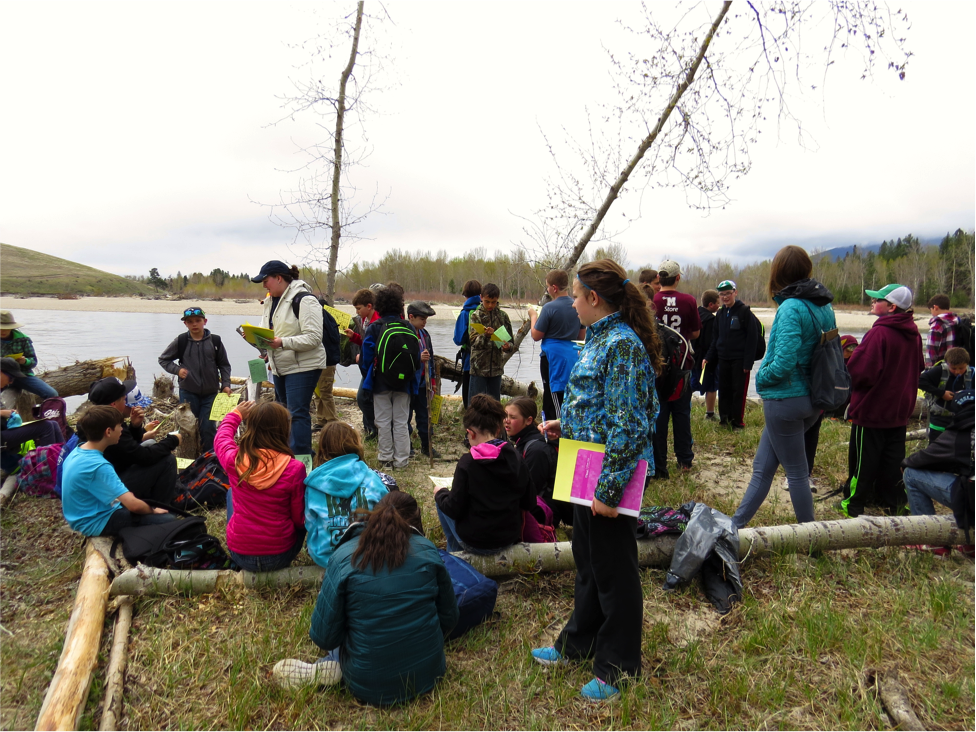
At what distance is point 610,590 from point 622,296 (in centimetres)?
121

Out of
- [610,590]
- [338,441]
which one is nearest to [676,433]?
[610,590]

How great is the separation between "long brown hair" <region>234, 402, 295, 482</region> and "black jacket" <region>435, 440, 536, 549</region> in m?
1.03

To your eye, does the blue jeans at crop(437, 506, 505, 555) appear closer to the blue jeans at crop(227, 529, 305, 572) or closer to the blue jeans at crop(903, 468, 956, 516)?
the blue jeans at crop(227, 529, 305, 572)

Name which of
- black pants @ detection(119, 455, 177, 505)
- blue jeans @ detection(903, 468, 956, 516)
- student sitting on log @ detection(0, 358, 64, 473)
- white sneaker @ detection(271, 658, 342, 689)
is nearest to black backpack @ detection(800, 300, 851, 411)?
blue jeans @ detection(903, 468, 956, 516)

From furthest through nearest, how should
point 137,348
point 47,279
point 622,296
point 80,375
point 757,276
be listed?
1. point 757,276
2. point 47,279
3. point 137,348
4. point 80,375
5. point 622,296

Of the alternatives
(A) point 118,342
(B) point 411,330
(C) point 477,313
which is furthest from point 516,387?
(A) point 118,342

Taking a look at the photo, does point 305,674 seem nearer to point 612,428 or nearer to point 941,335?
point 612,428

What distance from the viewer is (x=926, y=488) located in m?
3.48

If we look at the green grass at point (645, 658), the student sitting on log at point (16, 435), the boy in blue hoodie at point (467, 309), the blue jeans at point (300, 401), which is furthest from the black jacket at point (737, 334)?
the student sitting on log at point (16, 435)

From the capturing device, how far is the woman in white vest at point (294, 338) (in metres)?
5.00

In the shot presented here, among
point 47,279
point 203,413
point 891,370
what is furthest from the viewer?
point 47,279

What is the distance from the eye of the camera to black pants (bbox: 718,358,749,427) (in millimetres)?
7129

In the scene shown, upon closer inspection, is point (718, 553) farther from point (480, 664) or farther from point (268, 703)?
point (268, 703)

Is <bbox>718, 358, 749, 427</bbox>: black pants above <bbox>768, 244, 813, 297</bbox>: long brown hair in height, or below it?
below
